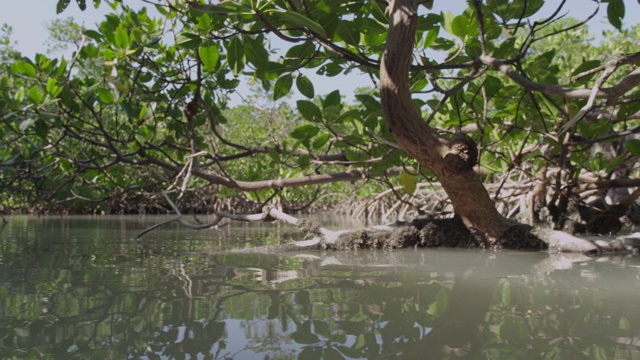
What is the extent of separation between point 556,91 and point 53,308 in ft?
4.99

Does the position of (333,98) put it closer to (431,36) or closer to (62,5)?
(431,36)

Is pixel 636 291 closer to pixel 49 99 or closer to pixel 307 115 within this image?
pixel 307 115

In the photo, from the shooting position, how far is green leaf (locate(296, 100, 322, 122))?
84.7 inches

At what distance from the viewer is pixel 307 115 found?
2.22 meters

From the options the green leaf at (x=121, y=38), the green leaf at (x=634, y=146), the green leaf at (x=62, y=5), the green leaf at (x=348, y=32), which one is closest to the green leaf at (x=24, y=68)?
the green leaf at (x=121, y=38)

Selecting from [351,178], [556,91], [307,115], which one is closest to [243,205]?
[351,178]

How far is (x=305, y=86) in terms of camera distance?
7.09 ft

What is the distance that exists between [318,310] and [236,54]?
1076mm

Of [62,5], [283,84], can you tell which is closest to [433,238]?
[283,84]

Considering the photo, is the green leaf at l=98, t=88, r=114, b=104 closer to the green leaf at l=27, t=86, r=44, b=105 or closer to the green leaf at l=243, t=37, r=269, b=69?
the green leaf at l=27, t=86, r=44, b=105

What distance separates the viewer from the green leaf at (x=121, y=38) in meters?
2.34

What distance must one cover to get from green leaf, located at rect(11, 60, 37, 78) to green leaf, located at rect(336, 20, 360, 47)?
1.63 m

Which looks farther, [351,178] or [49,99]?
[351,178]

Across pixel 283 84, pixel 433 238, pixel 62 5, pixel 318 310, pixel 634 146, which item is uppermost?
pixel 62 5
